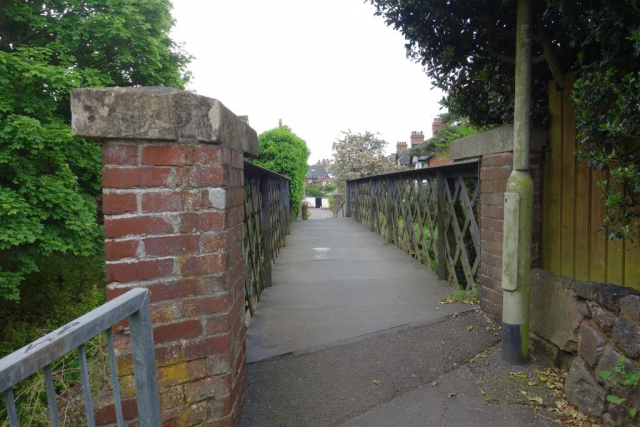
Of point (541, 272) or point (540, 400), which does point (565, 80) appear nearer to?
point (541, 272)

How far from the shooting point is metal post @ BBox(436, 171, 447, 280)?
5.29m

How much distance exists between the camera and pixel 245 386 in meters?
2.71

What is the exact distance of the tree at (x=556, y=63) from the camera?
6.78 ft

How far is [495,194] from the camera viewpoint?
141 inches

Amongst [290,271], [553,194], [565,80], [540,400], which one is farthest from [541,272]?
[290,271]

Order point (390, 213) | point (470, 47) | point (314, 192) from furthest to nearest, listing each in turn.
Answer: point (314, 192) → point (390, 213) → point (470, 47)

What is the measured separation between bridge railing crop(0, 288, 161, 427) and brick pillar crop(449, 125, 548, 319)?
2.91 m

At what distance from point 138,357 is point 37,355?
1.54 feet

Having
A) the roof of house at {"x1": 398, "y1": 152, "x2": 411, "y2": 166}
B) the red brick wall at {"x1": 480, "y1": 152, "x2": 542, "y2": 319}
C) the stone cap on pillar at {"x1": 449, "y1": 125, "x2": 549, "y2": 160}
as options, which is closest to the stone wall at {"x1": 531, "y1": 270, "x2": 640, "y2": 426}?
the red brick wall at {"x1": 480, "y1": 152, "x2": 542, "y2": 319}

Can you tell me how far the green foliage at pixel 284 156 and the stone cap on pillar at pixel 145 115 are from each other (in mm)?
15675

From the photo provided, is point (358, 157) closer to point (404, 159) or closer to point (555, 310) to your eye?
point (404, 159)

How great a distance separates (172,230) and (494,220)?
8.95 ft

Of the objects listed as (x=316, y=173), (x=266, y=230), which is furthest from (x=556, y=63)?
(x=316, y=173)

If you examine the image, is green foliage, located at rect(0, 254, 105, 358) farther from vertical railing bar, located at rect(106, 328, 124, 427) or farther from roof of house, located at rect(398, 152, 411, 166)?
roof of house, located at rect(398, 152, 411, 166)
